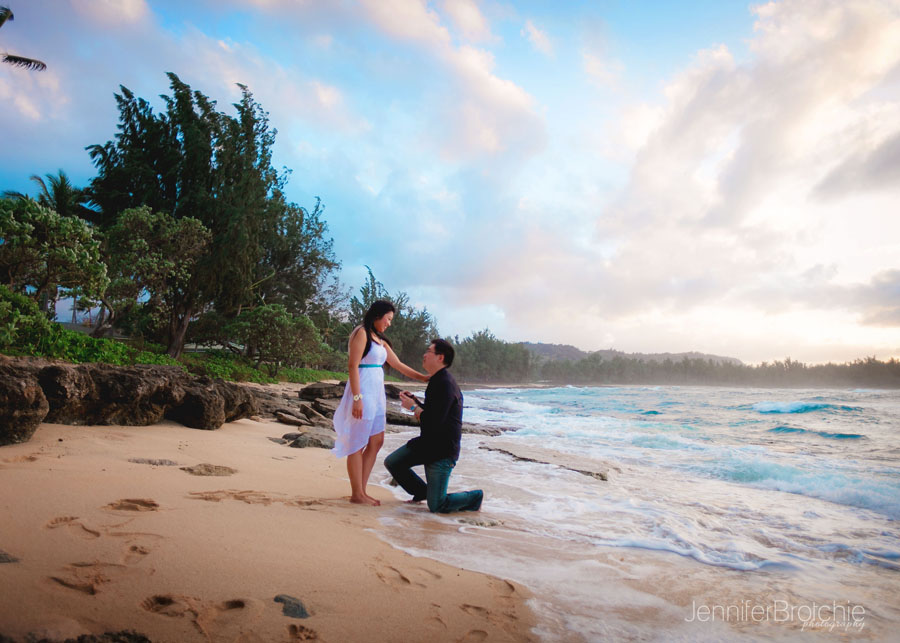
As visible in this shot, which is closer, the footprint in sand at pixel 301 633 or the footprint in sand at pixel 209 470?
the footprint in sand at pixel 301 633

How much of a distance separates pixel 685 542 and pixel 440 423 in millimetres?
2300

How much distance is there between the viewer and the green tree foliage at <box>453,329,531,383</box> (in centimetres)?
7806

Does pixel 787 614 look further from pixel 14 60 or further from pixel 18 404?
pixel 14 60

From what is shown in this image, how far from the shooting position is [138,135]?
797 inches

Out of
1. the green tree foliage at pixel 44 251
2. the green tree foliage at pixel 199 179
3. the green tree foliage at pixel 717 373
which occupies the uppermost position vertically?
the green tree foliage at pixel 199 179

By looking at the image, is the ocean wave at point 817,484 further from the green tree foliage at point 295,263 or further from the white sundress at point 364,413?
the green tree foliage at point 295,263

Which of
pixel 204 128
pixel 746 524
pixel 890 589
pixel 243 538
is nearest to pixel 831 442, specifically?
pixel 746 524

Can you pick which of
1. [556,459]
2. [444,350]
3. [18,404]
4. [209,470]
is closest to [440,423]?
[444,350]

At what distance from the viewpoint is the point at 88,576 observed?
1.91 metres

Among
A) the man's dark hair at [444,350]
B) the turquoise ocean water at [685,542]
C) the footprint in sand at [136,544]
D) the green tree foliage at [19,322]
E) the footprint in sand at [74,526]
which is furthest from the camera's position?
the green tree foliage at [19,322]

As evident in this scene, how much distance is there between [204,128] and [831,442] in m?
25.4

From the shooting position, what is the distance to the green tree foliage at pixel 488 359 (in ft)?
256

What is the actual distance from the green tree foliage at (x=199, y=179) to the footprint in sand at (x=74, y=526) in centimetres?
1836

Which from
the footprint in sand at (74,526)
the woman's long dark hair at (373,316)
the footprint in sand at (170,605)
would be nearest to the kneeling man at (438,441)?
the woman's long dark hair at (373,316)
